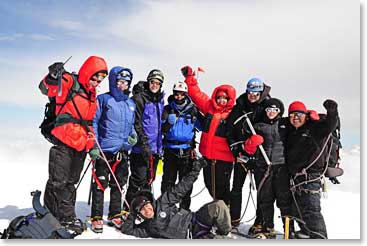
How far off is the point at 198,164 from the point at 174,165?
1.95 ft

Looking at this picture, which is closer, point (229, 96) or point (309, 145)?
point (309, 145)

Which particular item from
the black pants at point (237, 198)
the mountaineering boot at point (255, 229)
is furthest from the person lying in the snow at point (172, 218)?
the mountaineering boot at point (255, 229)

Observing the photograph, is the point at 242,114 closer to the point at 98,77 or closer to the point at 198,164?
the point at 198,164

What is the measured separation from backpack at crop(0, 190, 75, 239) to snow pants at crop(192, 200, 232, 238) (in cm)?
155

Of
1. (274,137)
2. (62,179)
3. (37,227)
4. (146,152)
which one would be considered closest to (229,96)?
(274,137)

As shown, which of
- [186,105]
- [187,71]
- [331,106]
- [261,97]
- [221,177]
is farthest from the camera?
[187,71]

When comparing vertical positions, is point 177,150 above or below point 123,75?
below

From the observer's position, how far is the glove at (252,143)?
4.86m

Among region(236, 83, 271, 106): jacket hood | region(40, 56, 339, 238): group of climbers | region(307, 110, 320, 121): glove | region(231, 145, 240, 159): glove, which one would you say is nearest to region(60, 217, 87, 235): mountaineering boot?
region(40, 56, 339, 238): group of climbers

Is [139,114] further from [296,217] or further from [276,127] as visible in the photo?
[296,217]

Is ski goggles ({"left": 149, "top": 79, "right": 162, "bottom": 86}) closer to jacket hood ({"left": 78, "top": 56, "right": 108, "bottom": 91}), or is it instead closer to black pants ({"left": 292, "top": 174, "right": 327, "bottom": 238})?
jacket hood ({"left": 78, "top": 56, "right": 108, "bottom": 91})

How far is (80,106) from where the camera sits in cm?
465

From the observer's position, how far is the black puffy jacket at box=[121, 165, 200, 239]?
4613 mm

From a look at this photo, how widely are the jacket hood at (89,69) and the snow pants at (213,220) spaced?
212 cm
